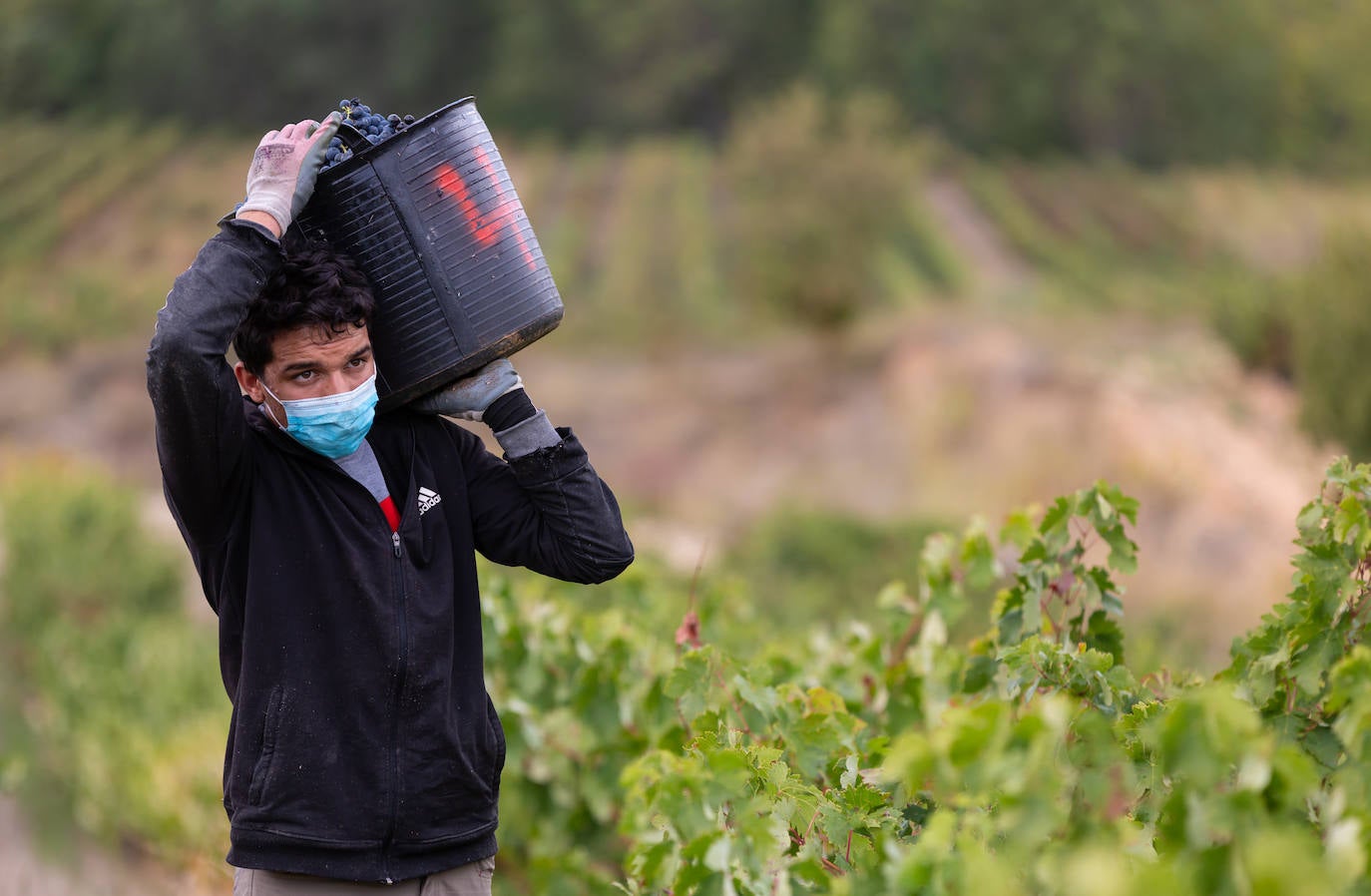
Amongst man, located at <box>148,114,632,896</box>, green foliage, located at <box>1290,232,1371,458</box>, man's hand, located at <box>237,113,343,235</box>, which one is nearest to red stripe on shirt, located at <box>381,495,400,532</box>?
man, located at <box>148,114,632,896</box>

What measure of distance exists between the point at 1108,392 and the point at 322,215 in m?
16.2

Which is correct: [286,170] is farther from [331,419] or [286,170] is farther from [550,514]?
[550,514]

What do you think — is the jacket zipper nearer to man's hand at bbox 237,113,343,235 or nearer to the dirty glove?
the dirty glove

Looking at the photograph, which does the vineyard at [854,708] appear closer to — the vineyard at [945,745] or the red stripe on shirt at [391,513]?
the vineyard at [945,745]

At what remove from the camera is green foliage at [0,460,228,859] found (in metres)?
5.82

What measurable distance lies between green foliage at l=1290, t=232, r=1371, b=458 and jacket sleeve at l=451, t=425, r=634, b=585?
10.7 metres

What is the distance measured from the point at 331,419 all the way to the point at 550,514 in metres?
0.37

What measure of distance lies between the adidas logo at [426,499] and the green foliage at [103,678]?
3743mm

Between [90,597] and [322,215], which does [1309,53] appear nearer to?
[90,597]

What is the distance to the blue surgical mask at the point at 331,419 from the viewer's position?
76.9 inches

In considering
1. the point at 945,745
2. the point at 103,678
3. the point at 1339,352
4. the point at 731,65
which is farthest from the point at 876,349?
the point at 731,65

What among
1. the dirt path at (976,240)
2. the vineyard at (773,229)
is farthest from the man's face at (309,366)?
the dirt path at (976,240)

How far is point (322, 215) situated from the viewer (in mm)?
2107

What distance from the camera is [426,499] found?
203cm
